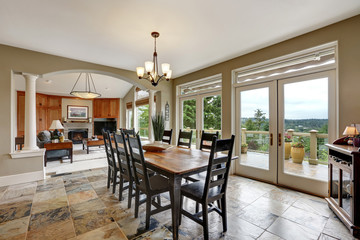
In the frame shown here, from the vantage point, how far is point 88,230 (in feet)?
6.13

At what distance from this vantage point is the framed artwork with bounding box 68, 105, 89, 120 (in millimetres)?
8758

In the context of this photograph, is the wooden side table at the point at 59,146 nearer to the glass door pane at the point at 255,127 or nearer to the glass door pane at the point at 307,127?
the glass door pane at the point at 255,127

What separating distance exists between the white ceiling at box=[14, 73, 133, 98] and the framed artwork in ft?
2.76

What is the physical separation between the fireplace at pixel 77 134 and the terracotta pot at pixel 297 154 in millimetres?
9488

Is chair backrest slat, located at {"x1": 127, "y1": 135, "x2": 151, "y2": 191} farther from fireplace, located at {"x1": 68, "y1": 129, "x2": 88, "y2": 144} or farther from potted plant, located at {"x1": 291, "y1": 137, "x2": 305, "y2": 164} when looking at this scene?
fireplace, located at {"x1": 68, "y1": 129, "x2": 88, "y2": 144}

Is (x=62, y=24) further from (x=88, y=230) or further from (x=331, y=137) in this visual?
(x=331, y=137)

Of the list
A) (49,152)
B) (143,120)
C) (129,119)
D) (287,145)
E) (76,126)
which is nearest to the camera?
(287,145)

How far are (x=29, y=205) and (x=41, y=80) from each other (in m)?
6.34

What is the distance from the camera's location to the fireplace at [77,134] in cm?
883

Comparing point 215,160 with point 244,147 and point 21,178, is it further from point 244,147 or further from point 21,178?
point 21,178

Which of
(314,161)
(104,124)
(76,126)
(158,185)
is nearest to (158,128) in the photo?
(158,185)

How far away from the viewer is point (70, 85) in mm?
7570

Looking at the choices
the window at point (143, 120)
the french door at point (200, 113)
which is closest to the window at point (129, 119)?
the window at point (143, 120)

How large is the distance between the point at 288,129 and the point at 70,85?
28.1ft
